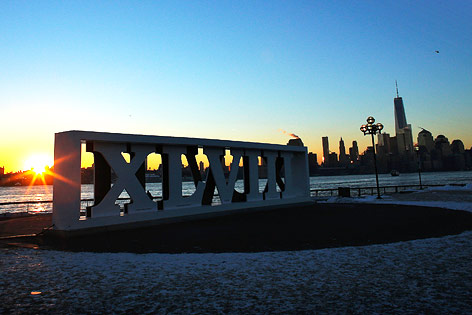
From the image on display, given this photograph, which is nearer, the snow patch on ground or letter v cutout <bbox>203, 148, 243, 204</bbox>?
the snow patch on ground

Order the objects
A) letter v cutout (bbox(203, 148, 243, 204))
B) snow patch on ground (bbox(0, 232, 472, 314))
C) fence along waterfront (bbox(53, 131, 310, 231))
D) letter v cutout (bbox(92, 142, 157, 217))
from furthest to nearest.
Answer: letter v cutout (bbox(203, 148, 243, 204)), letter v cutout (bbox(92, 142, 157, 217)), fence along waterfront (bbox(53, 131, 310, 231)), snow patch on ground (bbox(0, 232, 472, 314))

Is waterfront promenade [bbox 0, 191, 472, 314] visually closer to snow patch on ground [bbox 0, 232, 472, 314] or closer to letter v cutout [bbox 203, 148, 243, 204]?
snow patch on ground [bbox 0, 232, 472, 314]

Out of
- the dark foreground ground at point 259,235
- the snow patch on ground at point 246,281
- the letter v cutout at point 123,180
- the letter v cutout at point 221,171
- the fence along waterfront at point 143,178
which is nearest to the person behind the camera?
the snow patch on ground at point 246,281

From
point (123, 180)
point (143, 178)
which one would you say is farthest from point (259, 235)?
point (143, 178)

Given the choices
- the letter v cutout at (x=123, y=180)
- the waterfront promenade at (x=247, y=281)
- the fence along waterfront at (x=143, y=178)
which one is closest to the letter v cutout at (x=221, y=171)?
the fence along waterfront at (x=143, y=178)

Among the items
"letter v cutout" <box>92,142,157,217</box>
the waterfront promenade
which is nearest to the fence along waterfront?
"letter v cutout" <box>92,142,157,217</box>

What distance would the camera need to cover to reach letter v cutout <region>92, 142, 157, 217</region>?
13.9 metres

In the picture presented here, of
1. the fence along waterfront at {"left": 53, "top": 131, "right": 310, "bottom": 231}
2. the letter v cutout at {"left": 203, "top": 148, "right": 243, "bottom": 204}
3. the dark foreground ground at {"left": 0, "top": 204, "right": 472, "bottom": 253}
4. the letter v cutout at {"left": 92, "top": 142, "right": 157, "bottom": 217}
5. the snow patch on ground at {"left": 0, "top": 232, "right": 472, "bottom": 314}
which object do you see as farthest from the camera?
the letter v cutout at {"left": 203, "top": 148, "right": 243, "bottom": 204}

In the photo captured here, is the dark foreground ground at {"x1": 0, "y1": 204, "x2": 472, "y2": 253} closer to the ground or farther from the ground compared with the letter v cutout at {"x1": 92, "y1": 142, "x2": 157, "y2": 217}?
closer to the ground

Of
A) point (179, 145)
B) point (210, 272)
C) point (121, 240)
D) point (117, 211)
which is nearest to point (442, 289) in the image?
point (210, 272)

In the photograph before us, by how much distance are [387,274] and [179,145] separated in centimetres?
1231

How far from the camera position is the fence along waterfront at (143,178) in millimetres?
13031

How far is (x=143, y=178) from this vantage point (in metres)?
16.0

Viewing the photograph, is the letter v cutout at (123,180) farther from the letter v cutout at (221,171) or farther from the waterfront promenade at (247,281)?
the waterfront promenade at (247,281)
